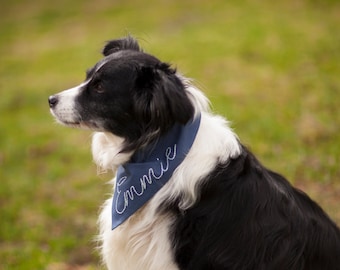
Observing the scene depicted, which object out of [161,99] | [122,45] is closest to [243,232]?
[161,99]

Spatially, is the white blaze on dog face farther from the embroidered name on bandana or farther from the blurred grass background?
the blurred grass background

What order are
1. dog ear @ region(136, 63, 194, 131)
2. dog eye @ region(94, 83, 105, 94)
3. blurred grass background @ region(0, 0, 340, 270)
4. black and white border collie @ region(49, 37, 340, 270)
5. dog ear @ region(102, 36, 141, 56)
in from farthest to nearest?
blurred grass background @ region(0, 0, 340, 270) < dog ear @ region(102, 36, 141, 56) < dog eye @ region(94, 83, 105, 94) < black and white border collie @ region(49, 37, 340, 270) < dog ear @ region(136, 63, 194, 131)

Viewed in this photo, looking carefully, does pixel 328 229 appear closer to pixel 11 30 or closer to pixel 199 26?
pixel 199 26

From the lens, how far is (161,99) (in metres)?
3.15

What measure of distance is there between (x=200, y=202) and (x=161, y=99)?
72 centimetres

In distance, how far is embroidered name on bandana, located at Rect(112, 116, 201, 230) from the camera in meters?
3.35

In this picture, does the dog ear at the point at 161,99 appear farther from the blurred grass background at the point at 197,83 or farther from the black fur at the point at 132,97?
the blurred grass background at the point at 197,83

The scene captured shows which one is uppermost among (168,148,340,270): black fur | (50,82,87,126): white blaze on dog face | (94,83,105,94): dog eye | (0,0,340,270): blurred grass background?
(94,83,105,94): dog eye

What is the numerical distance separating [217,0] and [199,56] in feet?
24.7

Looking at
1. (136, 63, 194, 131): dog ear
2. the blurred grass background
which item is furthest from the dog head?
the blurred grass background

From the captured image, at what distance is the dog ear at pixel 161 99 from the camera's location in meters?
3.09

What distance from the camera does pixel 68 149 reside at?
29.5ft

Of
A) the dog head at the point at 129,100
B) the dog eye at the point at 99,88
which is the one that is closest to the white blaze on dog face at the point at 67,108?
the dog head at the point at 129,100

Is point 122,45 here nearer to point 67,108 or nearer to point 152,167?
point 67,108
